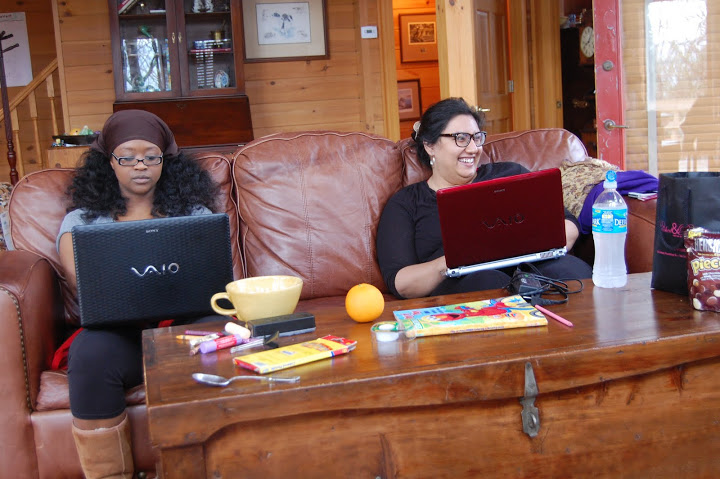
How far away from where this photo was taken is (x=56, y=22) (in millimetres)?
4645

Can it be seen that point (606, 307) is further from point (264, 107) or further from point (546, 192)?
point (264, 107)

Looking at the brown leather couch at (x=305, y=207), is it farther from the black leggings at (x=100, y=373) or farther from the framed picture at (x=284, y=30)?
the framed picture at (x=284, y=30)

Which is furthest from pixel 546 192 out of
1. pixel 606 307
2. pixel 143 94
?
pixel 143 94

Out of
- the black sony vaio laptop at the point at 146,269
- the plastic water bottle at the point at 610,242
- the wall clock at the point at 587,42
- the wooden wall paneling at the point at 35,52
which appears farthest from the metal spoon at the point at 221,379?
the wooden wall paneling at the point at 35,52

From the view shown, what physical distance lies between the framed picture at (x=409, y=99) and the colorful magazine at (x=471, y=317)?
567 cm

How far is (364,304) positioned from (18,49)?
5.19 metres

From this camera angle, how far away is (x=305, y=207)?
238 cm

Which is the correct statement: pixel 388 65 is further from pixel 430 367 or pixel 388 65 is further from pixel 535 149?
pixel 430 367

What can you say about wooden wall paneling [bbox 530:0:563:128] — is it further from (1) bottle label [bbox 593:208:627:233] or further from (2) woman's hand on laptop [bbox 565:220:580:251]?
(1) bottle label [bbox 593:208:627:233]

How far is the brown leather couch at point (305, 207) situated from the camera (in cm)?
215

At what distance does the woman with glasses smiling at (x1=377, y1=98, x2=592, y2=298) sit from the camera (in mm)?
2076

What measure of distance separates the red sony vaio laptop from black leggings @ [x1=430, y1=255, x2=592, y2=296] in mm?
113

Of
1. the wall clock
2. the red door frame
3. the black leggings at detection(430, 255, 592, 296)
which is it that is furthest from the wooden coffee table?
the wall clock

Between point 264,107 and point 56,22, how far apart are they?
143 cm
